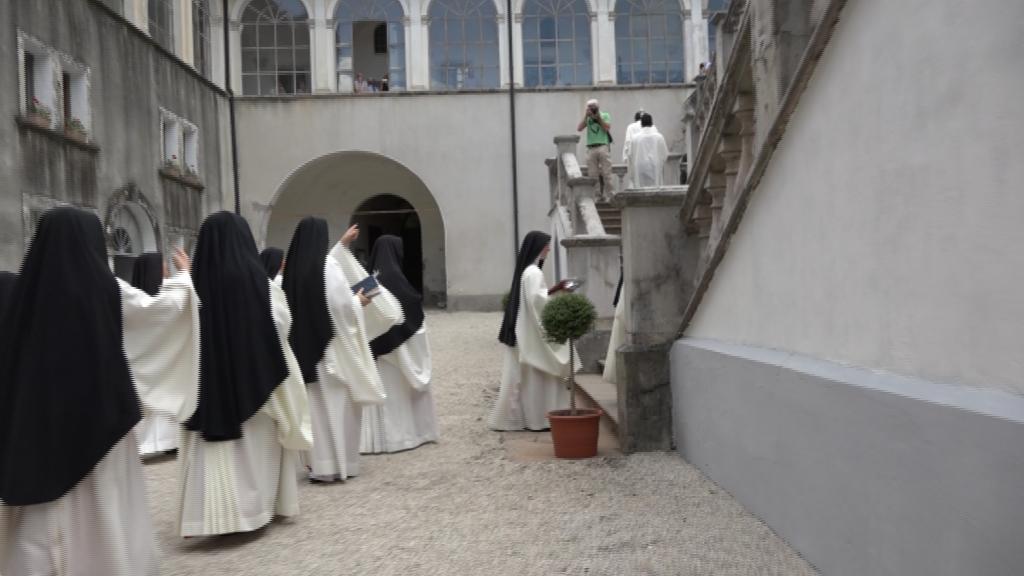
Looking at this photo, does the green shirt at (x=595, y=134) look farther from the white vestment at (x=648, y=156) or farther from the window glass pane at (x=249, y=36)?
the window glass pane at (x=249, y=36)

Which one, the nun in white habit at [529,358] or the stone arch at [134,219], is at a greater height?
the stone arch at [134,219]

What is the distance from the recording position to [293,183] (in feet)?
77.7

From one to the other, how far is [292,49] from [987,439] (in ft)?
72.9

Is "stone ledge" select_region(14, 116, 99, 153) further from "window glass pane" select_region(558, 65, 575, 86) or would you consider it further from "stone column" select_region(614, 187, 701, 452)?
"window glass pane" select_region(558, 65, 575, 86)

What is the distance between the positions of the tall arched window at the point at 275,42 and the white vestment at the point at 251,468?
729 inches

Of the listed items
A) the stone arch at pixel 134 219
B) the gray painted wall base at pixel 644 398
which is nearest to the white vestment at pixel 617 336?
the gray painted wall base at pixel 644 398

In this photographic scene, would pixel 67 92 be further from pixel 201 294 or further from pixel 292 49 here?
pixel 201 294

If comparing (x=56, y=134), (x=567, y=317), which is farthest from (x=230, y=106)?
(x=567, y=317)

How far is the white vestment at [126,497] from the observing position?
12.3ft

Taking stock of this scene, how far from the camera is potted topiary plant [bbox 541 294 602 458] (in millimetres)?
6539

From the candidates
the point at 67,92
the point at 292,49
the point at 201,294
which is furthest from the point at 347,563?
the point at 292,49

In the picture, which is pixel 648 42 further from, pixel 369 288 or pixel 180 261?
pixel 180 261

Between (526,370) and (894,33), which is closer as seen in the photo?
(894,33)

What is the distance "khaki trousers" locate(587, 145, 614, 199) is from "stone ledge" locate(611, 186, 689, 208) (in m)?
9.07
